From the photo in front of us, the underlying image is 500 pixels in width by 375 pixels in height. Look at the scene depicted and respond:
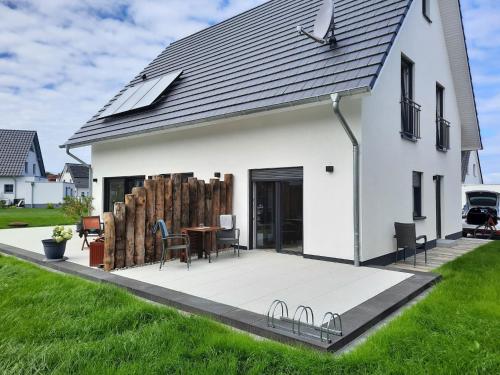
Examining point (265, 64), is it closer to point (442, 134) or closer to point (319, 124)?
point (319, 124)

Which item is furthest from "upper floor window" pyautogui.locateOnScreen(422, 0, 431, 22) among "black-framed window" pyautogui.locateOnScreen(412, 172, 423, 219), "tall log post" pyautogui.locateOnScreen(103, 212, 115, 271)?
"tall log post" pyautogui.locateOnScreen(103, 212, 115, 271)

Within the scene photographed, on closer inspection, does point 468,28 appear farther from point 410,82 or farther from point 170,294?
point 170,294

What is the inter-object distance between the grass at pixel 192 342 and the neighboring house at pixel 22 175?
38.4m

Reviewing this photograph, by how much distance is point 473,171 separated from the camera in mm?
29688

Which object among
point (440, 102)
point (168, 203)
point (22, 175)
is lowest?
point (168, 203)

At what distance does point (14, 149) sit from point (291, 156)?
39.7 meters

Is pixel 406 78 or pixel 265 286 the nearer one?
pixel 265 286

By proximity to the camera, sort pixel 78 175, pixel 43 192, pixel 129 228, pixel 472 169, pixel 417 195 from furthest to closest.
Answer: pixel 78 175
pixel 43 192
pixel 472 169
pixel 417 195
pixel 129 228

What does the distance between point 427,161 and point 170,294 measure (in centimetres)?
836

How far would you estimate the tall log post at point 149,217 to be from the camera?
7512 millimetres

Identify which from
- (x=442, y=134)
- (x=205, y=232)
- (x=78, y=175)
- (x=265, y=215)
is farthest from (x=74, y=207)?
(x=78, y=175)

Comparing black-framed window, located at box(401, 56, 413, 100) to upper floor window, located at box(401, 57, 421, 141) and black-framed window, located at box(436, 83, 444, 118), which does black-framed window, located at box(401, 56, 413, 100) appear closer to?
upper floor window, located at box(401, 57, 421, 141)

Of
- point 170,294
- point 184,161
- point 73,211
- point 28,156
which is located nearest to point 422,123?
point 184,161

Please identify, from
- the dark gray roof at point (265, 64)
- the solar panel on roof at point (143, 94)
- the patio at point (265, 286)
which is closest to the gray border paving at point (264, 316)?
the patio at point (265, 286)
